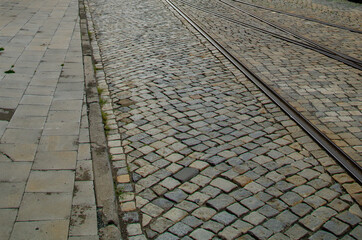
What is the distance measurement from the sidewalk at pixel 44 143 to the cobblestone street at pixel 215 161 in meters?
0.43

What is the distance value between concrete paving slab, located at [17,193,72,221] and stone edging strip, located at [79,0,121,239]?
33 centimetres

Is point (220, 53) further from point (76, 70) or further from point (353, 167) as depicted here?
point (353, 167)

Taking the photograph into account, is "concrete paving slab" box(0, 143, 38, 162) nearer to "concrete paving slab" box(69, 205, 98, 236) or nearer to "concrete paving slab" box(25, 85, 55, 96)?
"concrete paving slab" box(69, 205, 98, 236)

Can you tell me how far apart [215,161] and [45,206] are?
83.0 inches

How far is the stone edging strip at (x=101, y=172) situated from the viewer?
4.17 metres

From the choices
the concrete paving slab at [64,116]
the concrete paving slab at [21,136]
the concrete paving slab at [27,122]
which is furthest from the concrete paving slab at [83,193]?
the concrete paving slab at [64,116]

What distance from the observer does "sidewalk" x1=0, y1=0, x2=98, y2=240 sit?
13.6 feet

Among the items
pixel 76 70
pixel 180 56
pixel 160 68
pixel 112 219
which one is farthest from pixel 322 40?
pixel 112 219

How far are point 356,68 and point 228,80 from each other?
2.87 m

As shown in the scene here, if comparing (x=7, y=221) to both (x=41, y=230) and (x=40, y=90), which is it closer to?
(x=41, y=230)

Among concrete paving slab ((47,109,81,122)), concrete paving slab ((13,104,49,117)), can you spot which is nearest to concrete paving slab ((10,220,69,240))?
concrete paving slab ((47,109,81,122))

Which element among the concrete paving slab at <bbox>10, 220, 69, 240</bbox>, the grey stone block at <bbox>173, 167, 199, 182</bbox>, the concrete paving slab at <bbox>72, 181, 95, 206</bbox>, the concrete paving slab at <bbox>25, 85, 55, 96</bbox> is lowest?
the grey stone block at <bbox>173, 167, 199, 182</bbox>

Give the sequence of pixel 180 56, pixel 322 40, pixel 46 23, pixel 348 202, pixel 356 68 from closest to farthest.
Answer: pixel 348 202 → pixel 356 68 → pixel 180 56 → pixel 322 40 → pixel 46 23

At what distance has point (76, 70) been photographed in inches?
347
